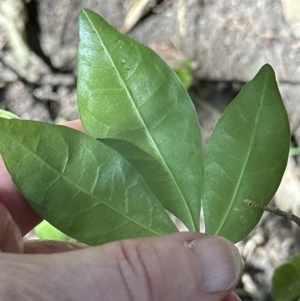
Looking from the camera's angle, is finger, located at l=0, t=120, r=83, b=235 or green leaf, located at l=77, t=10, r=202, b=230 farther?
finger, located at l=0, t=120, r=83, b=235

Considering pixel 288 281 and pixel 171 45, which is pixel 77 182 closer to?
pixel 288 281

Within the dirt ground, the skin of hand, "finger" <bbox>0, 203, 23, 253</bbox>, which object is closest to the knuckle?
the skin of hand

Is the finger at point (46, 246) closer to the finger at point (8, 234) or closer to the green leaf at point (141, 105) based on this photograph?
the finger at point (8, 234)

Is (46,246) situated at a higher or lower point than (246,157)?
lower

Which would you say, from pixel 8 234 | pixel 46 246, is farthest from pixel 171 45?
pixel 8 234

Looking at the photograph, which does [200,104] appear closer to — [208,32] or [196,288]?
[208,32]

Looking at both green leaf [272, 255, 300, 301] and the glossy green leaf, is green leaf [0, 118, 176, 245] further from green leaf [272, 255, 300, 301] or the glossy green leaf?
green leaf [272, 255, 300, 301]

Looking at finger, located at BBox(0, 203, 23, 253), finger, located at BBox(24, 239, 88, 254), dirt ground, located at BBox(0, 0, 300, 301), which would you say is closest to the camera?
finger, located at BBox(0, 203, 23, 253)
